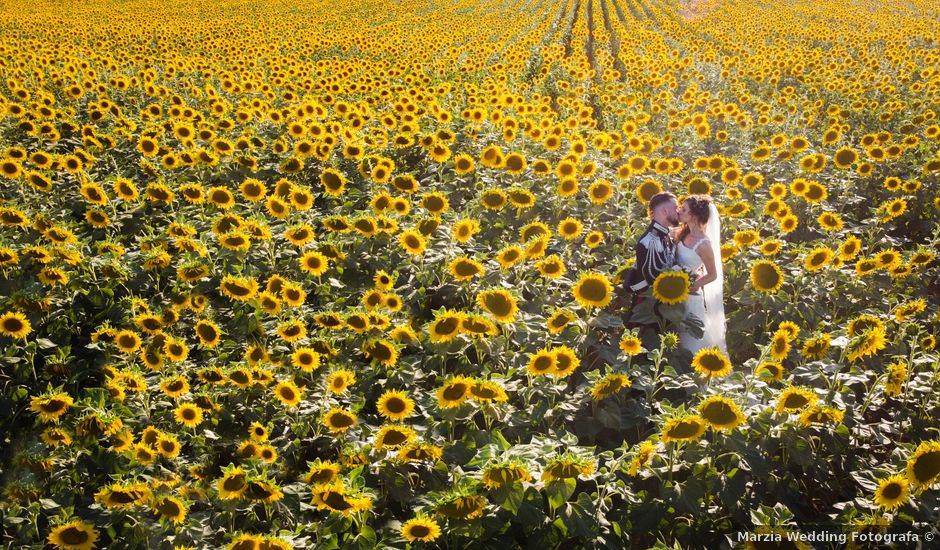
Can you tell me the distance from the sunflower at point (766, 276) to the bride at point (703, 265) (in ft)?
0.92

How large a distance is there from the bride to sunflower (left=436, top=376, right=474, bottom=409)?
196cm

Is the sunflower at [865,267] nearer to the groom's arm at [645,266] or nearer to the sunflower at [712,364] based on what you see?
the groom's arm at [645,266]

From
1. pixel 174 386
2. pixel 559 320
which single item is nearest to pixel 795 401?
pixel 559 320

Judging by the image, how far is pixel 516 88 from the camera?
11.4 meters

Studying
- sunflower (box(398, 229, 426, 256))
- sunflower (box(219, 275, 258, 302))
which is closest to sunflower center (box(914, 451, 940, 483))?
sunflower (box(398, 229, 426, 256))

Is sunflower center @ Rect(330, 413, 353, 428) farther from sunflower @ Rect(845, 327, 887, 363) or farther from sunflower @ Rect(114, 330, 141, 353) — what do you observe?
sunflower @ Rect(845, 327, 887, 363)

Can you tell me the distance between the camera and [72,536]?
2.57m

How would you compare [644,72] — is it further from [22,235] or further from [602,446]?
[22,235]

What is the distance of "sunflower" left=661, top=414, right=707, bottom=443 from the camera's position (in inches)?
104

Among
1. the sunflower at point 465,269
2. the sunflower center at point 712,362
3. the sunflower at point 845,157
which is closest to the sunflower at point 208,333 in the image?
the sunflower at point 465,269

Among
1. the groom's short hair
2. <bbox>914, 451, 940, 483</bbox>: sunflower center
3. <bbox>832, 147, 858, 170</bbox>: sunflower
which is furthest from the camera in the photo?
<bbox>832, 147, 858, 170</bbox>: sunflower

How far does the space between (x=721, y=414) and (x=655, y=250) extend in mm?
2026

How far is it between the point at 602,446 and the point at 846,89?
36.0 ft

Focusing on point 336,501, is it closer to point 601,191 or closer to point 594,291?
point 594,291
